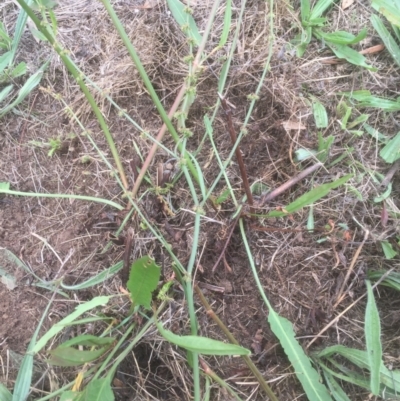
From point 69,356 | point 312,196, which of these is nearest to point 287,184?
point 312,196

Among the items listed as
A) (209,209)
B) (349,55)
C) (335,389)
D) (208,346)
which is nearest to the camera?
(208,346)

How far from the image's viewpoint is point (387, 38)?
4.65 ft

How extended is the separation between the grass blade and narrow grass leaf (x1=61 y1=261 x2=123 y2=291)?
0.70 m

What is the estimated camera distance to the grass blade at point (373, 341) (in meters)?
1.07

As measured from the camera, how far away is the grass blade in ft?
3.50

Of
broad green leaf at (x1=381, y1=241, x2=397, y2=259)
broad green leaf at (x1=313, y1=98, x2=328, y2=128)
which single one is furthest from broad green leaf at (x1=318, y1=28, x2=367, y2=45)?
broad green leaf at (x1=381, y1=241, x2=397, y2=259)

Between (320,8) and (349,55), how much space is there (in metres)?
0.19

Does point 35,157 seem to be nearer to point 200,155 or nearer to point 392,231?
point 200,155

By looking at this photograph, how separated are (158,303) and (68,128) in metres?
0.65

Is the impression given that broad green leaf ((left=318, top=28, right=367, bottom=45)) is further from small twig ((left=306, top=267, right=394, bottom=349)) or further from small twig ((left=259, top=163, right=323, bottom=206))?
small twig ((left=306, top=267, right=394, bottom=349))

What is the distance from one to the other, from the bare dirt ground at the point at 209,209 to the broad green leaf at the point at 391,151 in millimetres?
32

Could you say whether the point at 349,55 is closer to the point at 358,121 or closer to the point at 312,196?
the point at 358,121

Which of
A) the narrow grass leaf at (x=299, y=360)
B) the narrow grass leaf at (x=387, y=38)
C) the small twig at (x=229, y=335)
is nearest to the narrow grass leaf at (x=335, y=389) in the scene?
the narrow grass leaf at (x=299, y=360)

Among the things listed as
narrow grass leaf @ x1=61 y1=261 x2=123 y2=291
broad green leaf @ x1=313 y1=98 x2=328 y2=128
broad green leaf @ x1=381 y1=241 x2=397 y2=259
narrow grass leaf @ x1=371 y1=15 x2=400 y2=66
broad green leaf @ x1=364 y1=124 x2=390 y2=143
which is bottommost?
broad green leaf @ x1=381 y1=241 x2=397 y2=259
